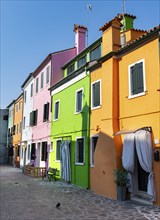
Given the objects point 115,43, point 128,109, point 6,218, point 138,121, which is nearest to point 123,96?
point 128,109

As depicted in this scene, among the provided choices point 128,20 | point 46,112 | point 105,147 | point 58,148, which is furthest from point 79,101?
point 46,112

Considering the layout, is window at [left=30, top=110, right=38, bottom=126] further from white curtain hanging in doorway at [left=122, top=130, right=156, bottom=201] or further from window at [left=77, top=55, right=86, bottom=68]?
white curtain hanging in doorway at [left=122, top=130, right=156, bottom=201]

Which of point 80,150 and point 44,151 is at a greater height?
point 80,150

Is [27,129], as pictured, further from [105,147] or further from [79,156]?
[105,147]

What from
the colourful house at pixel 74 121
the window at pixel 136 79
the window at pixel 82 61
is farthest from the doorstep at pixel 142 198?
the window at pixel 82 61

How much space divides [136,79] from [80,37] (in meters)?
12.3

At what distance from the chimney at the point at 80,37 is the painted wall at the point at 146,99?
1075 cm

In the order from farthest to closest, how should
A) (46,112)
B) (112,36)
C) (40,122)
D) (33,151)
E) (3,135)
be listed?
(3,135), (33,151), (40,122), (46,112), (112,36)

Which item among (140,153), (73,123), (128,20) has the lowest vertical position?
(140,153)

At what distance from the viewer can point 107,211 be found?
28.1 ft

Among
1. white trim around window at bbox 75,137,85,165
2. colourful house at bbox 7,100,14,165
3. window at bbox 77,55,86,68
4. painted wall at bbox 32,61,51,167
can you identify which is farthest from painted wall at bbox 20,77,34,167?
white trim around window at bbox 75,137,85,165

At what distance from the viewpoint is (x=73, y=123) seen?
15977 millimetres

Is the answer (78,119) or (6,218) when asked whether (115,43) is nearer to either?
(78,119)

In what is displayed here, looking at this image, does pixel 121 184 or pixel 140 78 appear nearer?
pixel 121 184
